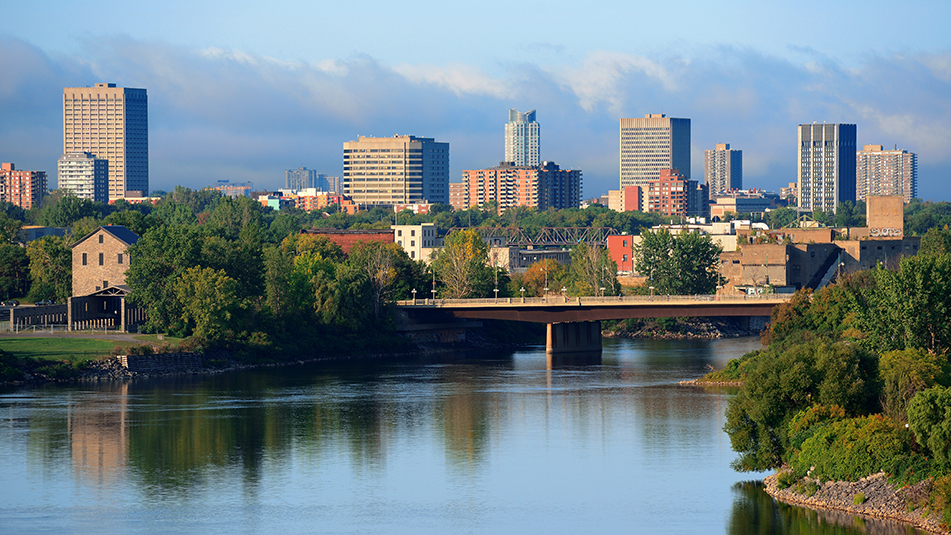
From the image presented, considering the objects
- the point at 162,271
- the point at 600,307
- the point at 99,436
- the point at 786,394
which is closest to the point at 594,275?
the point at 600,307

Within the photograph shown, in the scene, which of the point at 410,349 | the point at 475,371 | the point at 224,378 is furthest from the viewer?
the point at 410,349

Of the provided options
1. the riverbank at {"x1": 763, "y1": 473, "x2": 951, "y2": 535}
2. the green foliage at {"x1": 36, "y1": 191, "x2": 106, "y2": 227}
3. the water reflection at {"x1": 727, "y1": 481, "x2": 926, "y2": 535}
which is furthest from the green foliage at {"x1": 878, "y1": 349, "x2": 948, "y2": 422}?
the green foliage at {"x1": 36, "y1": 191, "x2": 106, "y2": 227}

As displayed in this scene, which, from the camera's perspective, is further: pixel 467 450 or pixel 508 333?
pixel 508 333

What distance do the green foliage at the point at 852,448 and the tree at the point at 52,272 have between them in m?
86.8

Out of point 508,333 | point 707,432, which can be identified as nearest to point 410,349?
point 508,333

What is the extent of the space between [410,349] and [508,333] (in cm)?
1879

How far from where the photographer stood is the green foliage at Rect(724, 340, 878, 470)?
2022 inches

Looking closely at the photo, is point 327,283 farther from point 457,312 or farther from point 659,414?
point 659,414

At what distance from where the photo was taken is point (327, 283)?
11675 centimetres

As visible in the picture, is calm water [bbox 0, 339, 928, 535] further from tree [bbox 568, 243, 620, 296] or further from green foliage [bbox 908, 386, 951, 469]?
tree [bbox 568, 243, 620, 296]

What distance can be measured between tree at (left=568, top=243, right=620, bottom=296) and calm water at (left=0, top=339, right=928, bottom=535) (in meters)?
54.0

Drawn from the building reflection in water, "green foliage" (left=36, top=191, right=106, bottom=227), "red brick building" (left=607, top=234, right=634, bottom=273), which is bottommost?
the building reflection in water

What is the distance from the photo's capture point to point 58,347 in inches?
3802

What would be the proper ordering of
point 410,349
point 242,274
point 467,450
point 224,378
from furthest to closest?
1. point 410,349
2. point 242,274
3. point 224,378
4. point 467,450
